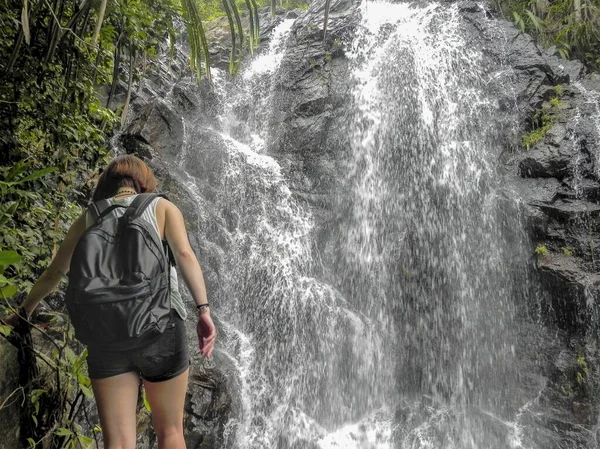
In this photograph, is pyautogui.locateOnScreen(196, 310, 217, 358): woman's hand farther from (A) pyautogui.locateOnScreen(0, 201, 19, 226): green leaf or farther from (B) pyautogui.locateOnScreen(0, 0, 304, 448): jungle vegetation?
(A) pyautogui.locateOnScreen(0, 201, 19, 226): green leaf

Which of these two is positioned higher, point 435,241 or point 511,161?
point 511,161

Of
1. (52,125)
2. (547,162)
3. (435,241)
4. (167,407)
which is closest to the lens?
(167,407)

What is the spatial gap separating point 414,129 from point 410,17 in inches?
183

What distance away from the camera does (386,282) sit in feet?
27.8

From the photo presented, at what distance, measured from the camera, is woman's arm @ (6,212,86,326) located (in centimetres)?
204

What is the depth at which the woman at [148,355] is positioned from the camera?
1795mm

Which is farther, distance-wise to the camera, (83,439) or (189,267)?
(83,439)

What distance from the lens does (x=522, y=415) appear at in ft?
23.1

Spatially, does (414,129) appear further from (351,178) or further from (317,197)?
(317,197)

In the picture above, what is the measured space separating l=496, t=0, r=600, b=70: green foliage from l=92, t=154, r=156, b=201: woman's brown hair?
11777 millimetres

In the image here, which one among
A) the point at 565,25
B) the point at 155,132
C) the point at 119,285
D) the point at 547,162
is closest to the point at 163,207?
the point at 119,285

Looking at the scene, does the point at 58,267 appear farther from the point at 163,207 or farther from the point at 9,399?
the point at 9,399

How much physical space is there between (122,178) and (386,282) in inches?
274

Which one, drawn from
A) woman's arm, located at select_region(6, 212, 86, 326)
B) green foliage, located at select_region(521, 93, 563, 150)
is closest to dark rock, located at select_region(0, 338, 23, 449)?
woman's arm, located at select_region(6, 212, 86, 326)
